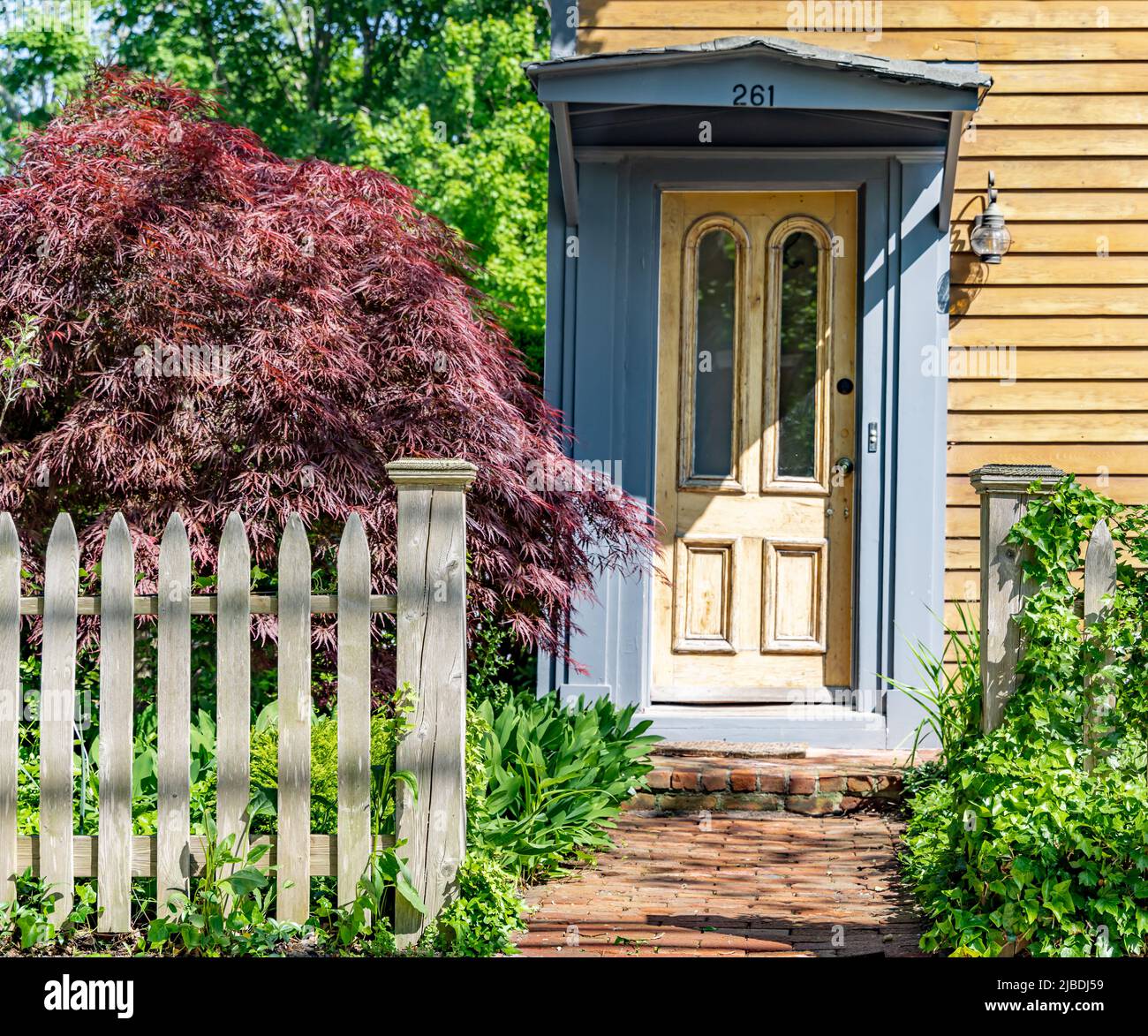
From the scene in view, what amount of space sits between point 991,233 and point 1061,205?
1.55 feet

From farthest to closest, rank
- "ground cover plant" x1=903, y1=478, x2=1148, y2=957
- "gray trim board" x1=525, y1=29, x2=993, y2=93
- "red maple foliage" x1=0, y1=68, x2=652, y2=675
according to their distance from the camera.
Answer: "gray trim board" x1=525, y1=29, x2=993, y2=93, "red maple foliage" x1=0, y1=68, x2=652, y2=675, "ground cover plant" x1=903, y1=478, x2=1148, y2=957

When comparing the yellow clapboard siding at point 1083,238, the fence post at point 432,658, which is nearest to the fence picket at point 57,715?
the fence post at point 432,658

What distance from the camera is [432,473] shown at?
3463mm

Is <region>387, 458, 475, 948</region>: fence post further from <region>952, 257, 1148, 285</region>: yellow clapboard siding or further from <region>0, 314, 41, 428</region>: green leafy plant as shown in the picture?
<region>952, 257, 1148, 285</region>: yellow clapboard siding

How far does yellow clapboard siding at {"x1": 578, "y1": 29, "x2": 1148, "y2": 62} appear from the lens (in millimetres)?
6195

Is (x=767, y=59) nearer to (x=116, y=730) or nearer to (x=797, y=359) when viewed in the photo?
(x=797, y=359)

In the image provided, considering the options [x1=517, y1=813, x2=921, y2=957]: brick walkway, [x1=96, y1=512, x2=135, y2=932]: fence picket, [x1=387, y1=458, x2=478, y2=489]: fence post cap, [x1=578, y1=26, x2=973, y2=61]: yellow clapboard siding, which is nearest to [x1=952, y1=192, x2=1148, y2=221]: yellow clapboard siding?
[x1=578, y1=26, x2=973, y2=61]: yellow clapboard siding

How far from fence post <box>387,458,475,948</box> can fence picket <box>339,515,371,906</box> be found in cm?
10

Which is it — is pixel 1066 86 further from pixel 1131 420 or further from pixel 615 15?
pixel 615 15

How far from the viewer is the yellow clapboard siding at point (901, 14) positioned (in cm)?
620

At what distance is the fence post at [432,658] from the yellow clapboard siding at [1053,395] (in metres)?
3.63

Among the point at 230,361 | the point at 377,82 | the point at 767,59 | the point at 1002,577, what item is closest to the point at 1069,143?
the point at 767,59

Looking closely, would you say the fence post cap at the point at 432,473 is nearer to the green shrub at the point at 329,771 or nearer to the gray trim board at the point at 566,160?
the green shrub at the point at 329,771
